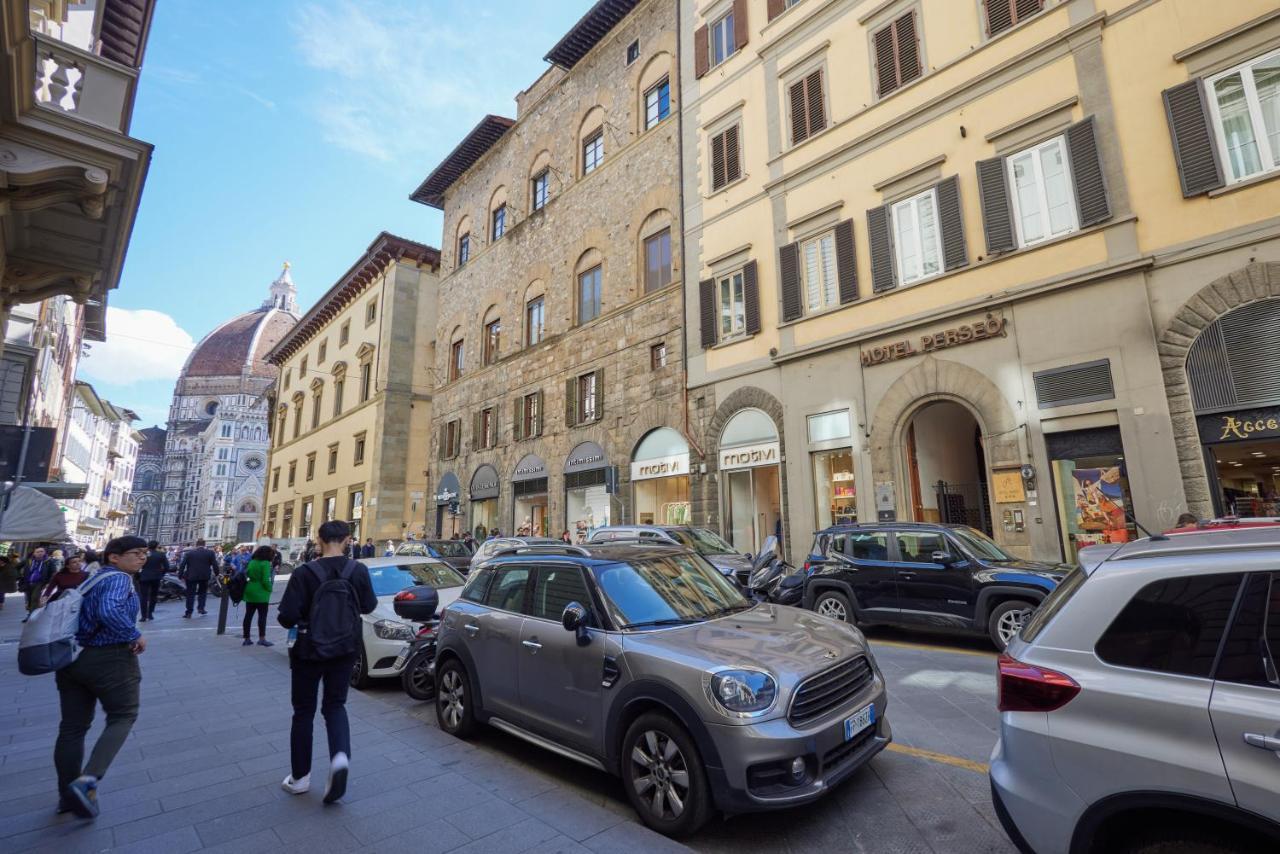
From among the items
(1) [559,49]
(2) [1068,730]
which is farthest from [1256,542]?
(1) [559,49]

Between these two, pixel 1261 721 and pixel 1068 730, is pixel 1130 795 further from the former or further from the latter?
pixel 1261 721

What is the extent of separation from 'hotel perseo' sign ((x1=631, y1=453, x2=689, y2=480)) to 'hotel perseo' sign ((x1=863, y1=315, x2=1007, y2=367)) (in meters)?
6.13

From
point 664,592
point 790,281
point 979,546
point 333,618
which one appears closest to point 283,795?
point 333,618

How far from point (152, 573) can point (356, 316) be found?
26108 mm

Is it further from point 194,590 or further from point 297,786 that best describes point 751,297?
point 194,590

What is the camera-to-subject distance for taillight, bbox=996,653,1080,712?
2502 mm

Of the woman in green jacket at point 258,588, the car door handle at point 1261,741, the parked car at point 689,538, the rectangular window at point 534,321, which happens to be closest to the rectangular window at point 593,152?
the rectangular window at point 534,321

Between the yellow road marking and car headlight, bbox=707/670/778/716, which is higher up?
car headlight, bbox=707/670/778/716

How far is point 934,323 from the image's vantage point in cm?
1318

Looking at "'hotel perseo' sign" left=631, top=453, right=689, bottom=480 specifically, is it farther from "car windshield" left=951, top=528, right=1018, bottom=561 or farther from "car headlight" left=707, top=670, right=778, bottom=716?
"car headlight" left=707, top=670, right=778, bottom=716

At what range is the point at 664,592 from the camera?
15.5 ft

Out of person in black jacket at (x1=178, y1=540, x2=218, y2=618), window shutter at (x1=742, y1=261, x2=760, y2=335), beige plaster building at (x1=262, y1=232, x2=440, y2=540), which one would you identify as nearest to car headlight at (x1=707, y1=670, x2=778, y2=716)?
window shutter at (x1=742, y1=261, x2=760, y2=335)

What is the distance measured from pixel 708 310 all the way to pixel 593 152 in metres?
10.3

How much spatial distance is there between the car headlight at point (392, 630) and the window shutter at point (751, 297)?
39.4 feet
